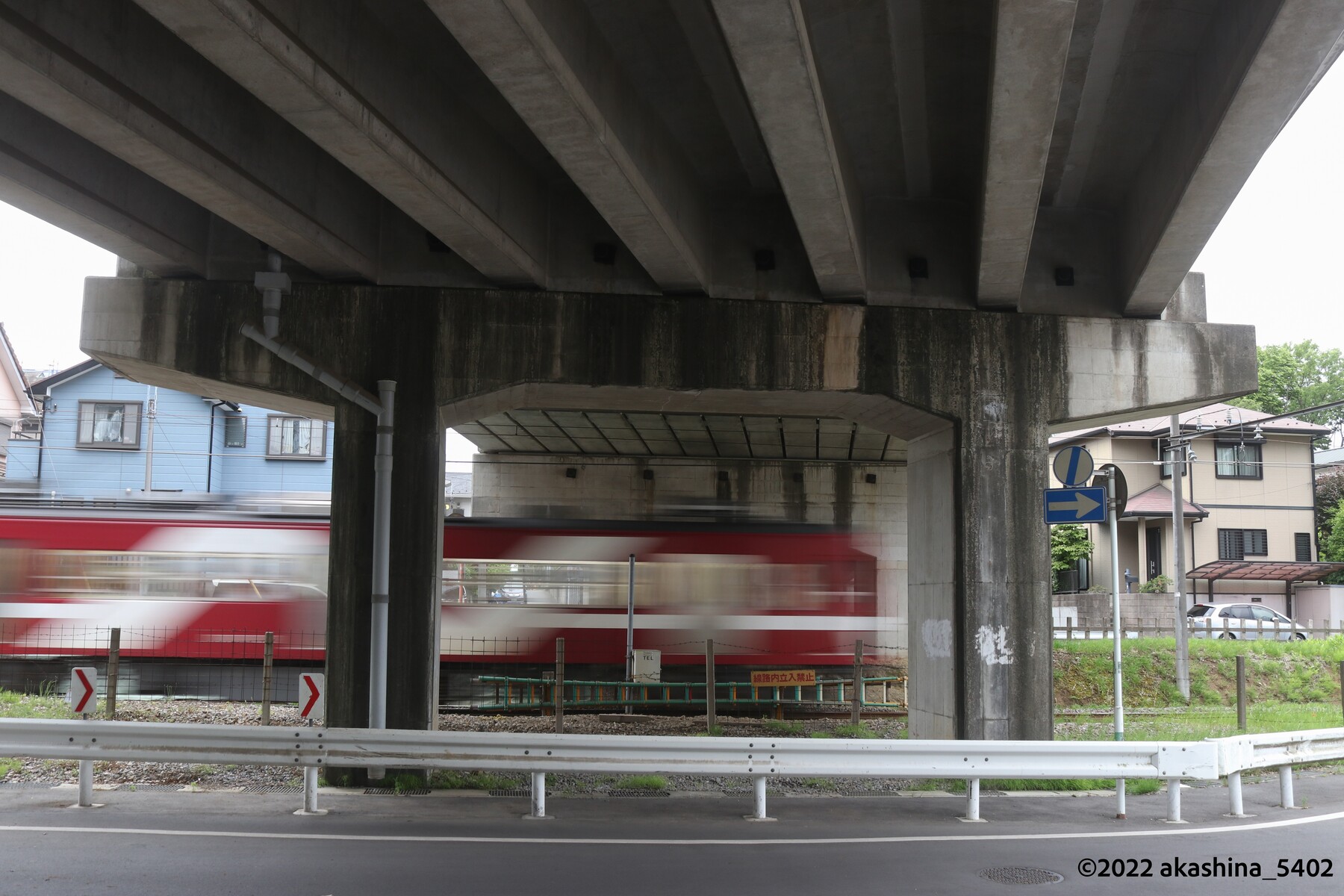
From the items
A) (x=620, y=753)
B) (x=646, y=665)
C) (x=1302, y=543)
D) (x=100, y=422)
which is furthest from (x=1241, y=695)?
(x=100, y=422)

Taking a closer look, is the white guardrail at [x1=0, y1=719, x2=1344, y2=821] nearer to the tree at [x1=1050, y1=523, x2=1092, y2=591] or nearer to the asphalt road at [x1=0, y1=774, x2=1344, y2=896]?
the asphalt road at [x1=0, y1=774, x2=1344, y2=896]

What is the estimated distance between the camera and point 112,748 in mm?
8883

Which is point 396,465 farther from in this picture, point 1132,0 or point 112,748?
point 1132,0

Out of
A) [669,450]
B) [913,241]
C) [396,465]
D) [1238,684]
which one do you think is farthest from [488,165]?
[669,450]

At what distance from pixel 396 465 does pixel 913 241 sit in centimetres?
655

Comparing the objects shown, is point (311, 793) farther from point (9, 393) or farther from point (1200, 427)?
point (9, 393)

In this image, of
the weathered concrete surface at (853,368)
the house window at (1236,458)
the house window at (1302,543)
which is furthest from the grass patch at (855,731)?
the house window at (1302,543)

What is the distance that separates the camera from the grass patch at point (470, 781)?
1052 cm

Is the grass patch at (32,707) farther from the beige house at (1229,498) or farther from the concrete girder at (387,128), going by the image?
the beige house at (1229,498)

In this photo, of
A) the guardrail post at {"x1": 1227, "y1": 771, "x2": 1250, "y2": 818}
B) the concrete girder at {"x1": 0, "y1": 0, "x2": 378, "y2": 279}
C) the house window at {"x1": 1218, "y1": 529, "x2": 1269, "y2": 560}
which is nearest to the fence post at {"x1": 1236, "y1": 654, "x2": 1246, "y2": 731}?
the guardrail post at {"x1": 1227, "y1": 771, "x2": 1250, "y2": 818}

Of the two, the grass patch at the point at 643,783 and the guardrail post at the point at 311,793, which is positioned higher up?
the guardrail post at the point at 311,793

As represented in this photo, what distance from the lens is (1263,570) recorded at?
3872 cm

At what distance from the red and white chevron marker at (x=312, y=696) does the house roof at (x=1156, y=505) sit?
37.1m

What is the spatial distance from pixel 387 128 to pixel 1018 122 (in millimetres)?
4972
